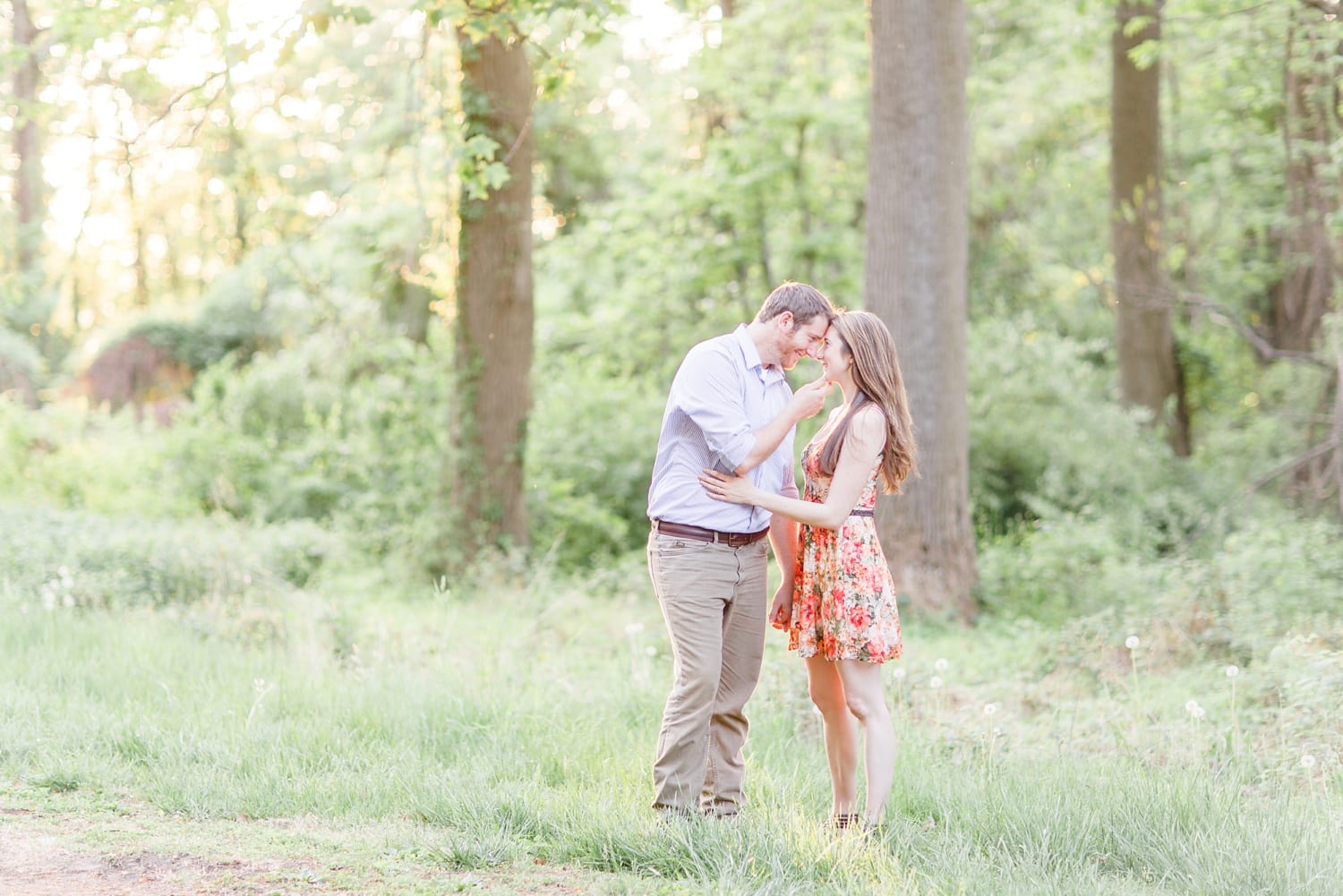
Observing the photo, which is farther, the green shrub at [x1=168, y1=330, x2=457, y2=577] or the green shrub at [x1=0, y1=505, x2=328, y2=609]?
the green shrub at [x1=168, y1=330, x2=457, y2=577]

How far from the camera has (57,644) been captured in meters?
7.67

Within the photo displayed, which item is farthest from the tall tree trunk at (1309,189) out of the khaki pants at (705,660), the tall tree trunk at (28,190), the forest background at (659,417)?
the tall tree trunk at (28,190)

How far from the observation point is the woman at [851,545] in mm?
4805

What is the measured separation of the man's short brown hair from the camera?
4891 millimetres

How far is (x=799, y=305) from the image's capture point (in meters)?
4.90

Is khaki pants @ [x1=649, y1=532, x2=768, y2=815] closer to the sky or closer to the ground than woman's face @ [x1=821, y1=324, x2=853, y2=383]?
closer to the ground

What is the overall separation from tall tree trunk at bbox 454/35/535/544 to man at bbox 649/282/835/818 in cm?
723

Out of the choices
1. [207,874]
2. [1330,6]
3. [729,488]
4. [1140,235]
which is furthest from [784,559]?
[1140,235]

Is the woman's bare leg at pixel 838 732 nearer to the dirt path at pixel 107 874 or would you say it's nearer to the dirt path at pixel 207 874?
the dirt path at pixel 207 874

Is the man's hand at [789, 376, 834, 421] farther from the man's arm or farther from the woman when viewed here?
the man's arm

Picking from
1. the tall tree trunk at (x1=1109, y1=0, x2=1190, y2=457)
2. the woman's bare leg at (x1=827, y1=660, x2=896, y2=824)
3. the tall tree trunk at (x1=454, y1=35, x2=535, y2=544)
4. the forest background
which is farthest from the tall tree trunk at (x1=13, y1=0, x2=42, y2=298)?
the woman's bare leg at (x1=827, y1=660, x2=896, y2=824)

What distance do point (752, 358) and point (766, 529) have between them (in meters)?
0.74

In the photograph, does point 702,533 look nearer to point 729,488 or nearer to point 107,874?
point 729,488

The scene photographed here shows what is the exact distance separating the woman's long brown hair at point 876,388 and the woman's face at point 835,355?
2 cm
